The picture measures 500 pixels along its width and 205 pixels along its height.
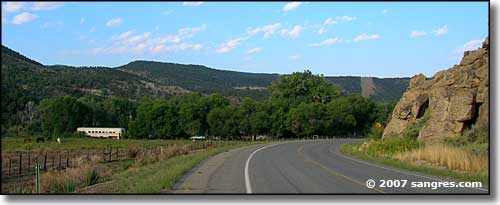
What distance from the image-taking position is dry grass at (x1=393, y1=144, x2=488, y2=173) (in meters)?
23.4

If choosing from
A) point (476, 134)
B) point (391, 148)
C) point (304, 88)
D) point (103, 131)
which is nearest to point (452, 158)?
point (476, 134)

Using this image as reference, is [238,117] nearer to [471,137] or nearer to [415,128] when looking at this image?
[415,128]

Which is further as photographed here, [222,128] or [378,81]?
[378,81]

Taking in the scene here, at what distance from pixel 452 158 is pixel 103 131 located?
92.6 meters

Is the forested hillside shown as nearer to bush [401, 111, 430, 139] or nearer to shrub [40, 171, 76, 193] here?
bush [401, 111, 430, 139]

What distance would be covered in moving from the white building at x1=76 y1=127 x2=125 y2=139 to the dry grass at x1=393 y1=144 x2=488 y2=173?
72.8m

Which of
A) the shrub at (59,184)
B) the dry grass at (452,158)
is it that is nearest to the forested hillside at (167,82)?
the dry grass at (452,158)

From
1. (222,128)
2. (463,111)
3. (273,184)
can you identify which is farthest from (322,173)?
(222,128)

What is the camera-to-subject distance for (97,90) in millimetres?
133375

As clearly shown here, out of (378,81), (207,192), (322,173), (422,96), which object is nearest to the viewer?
(207,192)

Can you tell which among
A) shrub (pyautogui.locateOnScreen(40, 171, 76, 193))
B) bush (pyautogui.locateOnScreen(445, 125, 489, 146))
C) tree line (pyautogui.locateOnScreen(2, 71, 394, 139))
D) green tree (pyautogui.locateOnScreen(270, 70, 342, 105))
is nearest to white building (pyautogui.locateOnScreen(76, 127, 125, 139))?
tree line (pyautogui.locateOnScreen(2, 71, 394, 139))

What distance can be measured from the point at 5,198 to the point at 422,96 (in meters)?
39.7

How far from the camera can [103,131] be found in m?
112

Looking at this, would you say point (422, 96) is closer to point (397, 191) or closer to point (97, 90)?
point (397, 191)
